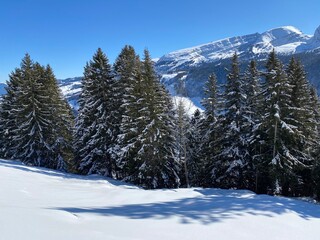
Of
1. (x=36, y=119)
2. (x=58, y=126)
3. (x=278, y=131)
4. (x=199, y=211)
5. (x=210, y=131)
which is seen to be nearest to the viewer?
(x=199, y=211)

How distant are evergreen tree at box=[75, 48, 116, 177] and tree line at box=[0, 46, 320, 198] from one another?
0.09m

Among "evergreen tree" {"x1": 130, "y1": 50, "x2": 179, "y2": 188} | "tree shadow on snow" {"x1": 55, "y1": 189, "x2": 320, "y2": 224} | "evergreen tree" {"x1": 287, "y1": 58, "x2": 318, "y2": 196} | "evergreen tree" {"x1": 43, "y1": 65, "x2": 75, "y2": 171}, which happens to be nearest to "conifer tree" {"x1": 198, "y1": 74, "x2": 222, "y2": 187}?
"evergreen tree" {"x1": 130, "y1": 50, "x2": 179, "y2": 188}

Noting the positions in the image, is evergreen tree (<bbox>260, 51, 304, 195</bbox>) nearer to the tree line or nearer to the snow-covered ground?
the tree line

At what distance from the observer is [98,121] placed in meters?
25.1

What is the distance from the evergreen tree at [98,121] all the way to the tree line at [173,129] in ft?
0.29

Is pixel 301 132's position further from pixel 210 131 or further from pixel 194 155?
pixel 194 155

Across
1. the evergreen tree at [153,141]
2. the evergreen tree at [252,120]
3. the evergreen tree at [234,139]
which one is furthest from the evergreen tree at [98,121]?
the evergreen tree at [252,120]

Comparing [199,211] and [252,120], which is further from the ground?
[252,120]

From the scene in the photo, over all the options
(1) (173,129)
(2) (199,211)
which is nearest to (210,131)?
(1) (173,129)

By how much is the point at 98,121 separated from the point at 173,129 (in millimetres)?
6650

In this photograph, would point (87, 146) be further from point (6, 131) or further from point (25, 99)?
point (6, 131)

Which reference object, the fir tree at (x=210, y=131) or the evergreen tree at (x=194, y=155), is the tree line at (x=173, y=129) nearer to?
the fir tree at (x=210, y=131)

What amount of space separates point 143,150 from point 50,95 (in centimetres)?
1321

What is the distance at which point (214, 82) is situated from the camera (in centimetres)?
2720
